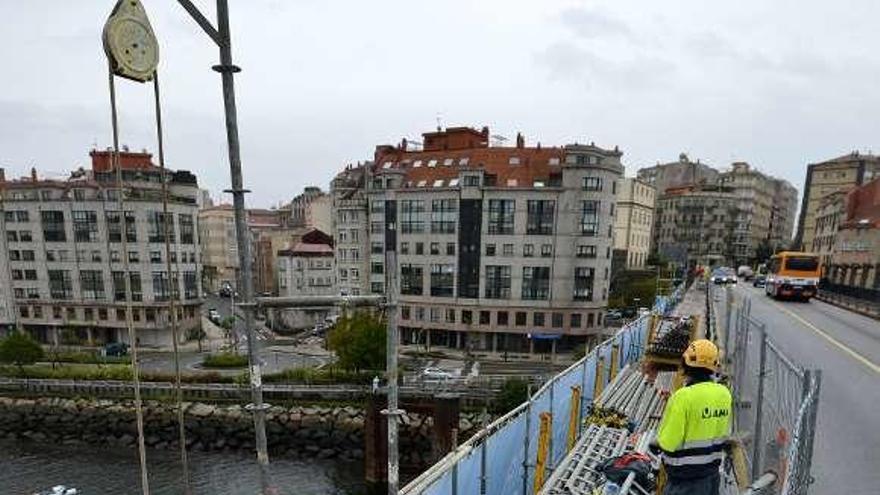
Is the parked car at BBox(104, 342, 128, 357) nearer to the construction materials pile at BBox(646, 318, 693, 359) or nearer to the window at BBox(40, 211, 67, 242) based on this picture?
the window at BBox(40, 211, 67, 242)

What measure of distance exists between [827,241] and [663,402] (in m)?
57.5

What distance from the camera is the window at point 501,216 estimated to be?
4153cm

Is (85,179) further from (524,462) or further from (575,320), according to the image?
(524,462)

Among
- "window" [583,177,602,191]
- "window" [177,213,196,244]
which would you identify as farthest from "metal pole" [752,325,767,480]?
"window" [177,213,196,244]

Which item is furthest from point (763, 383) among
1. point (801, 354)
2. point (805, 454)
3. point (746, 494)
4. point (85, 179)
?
point (85, 179)

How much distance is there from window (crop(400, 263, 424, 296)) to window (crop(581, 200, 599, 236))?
47.6ft

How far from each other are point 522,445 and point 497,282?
118ft

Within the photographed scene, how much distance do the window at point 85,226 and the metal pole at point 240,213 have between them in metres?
51.3

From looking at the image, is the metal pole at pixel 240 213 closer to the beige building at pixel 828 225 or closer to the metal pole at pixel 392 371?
the metal pole at pixel 392 371

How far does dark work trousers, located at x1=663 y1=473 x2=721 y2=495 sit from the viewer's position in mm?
4867

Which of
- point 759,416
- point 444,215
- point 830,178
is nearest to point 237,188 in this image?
point 759,416

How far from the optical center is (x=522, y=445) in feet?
22.5

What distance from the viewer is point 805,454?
429 centimetres

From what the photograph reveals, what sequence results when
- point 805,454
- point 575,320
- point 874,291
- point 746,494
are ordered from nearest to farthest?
point 746,494
point 805,454
point 874,291
point 575,320
